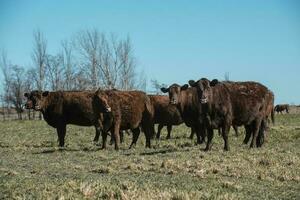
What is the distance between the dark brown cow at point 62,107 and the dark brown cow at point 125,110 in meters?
2.91

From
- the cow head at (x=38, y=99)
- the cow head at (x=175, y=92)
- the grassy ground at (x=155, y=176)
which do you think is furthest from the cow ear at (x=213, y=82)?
the cow head at (x=38, y=99)

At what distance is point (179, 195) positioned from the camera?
916 cm

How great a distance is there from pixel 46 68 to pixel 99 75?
414 inches

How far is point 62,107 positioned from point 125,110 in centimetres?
438

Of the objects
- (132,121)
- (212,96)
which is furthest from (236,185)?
(132,121)

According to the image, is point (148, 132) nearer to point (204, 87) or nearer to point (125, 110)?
point (125, 110)

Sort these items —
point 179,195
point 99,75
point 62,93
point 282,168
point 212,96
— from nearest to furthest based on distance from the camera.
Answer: point 179,195 → point 282,168 → point 212,96 → point 62,93 → point 99,75

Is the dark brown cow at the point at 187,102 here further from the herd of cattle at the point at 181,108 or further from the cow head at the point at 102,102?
the cow head at the point at 102,102

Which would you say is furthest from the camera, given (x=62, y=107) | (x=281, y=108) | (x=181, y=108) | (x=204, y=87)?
(x=281, y=108)

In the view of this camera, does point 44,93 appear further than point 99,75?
No

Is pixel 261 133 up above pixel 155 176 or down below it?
above

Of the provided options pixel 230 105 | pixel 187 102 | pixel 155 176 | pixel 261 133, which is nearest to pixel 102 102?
pixel 187 102

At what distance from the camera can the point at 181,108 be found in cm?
2231

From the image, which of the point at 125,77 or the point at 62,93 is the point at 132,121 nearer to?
the point at 62,93
